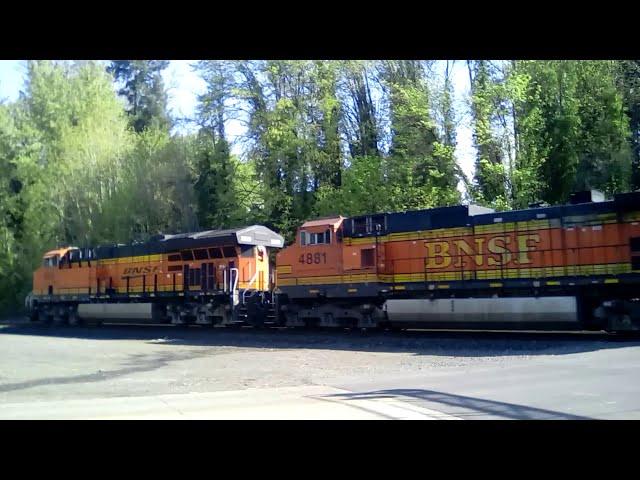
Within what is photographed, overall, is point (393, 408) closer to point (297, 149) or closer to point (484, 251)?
point (484, 251)

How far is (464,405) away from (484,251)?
12.1m

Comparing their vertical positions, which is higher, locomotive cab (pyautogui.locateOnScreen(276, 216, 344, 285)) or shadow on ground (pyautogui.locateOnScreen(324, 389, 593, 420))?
locomotive cab (pyautogui.locateOnScreen(276, 216, 344, 285))

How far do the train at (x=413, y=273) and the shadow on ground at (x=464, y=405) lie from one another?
968 cm

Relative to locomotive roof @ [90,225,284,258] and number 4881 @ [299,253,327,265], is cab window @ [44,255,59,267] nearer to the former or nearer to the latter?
locomotive roof @ [90,225,284,258]

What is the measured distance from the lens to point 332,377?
1272 cm

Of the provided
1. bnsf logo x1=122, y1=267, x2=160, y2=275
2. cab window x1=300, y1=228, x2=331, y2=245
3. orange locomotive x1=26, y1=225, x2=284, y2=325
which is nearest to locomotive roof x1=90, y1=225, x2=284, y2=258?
orange locomotive x1=26, y1=225, x2=284, y2=325

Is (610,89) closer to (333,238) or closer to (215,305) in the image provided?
(333,238)

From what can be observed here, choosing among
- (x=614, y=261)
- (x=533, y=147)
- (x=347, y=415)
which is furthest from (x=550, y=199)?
(x=347, y=415)

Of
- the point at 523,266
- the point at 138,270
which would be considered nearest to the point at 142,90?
the point at 138,270

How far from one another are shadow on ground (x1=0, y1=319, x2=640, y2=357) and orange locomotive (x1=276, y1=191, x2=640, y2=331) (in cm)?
52

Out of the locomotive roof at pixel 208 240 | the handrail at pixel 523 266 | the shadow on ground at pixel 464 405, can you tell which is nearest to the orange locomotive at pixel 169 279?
the locomotive roof at pixel 208 240

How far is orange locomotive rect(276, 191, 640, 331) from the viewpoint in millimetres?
17688

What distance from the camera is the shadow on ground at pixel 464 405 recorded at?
7.73 m

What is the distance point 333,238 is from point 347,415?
15167 mm
